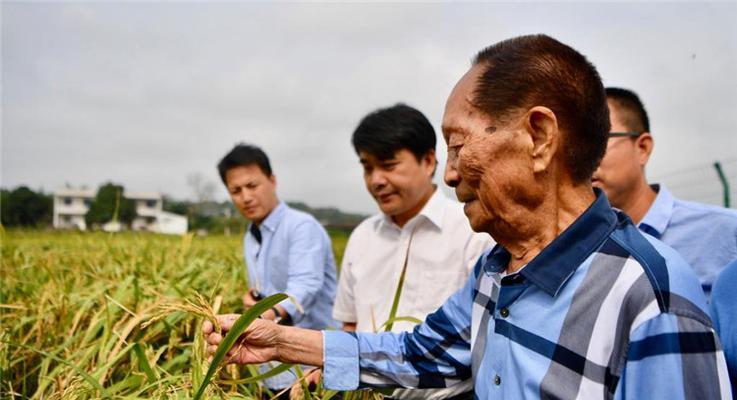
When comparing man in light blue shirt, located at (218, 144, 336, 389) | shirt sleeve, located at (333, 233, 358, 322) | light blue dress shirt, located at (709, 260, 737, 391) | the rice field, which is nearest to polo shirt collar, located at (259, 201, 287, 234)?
man in light blue shirt, located at (218, 144, 336, 389)

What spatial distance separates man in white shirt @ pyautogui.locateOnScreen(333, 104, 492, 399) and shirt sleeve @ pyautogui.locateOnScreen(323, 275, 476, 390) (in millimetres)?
606

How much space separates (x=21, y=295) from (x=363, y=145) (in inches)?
75.1

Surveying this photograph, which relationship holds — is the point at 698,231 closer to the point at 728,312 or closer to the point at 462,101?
the point at 728,312

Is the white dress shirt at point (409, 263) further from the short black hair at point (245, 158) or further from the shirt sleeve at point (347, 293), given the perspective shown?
the short black hair at point (245, 158)

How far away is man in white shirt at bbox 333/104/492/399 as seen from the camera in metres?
1.91

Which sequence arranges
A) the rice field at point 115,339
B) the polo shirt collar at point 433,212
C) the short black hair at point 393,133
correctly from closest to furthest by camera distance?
the rice field at point 115,339 < the polo shirt collar at point 433,212 < the short black hair at point 393,133

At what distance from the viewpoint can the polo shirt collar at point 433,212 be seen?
2.00 meters

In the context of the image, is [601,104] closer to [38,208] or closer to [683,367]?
[683,367]

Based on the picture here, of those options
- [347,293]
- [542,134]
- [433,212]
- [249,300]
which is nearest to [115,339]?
[249,300]

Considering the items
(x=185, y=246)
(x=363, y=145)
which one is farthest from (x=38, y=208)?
(x=363, y=145)

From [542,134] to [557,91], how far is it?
0.08m

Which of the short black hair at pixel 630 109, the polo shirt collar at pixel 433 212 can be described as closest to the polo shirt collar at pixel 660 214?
the short black hair at pixel 630 109

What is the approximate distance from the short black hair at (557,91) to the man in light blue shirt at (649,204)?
3.54 ft

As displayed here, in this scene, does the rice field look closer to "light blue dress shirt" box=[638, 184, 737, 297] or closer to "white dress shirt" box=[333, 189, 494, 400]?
"white dress shirt" box=[333, 189, 494, 400]
